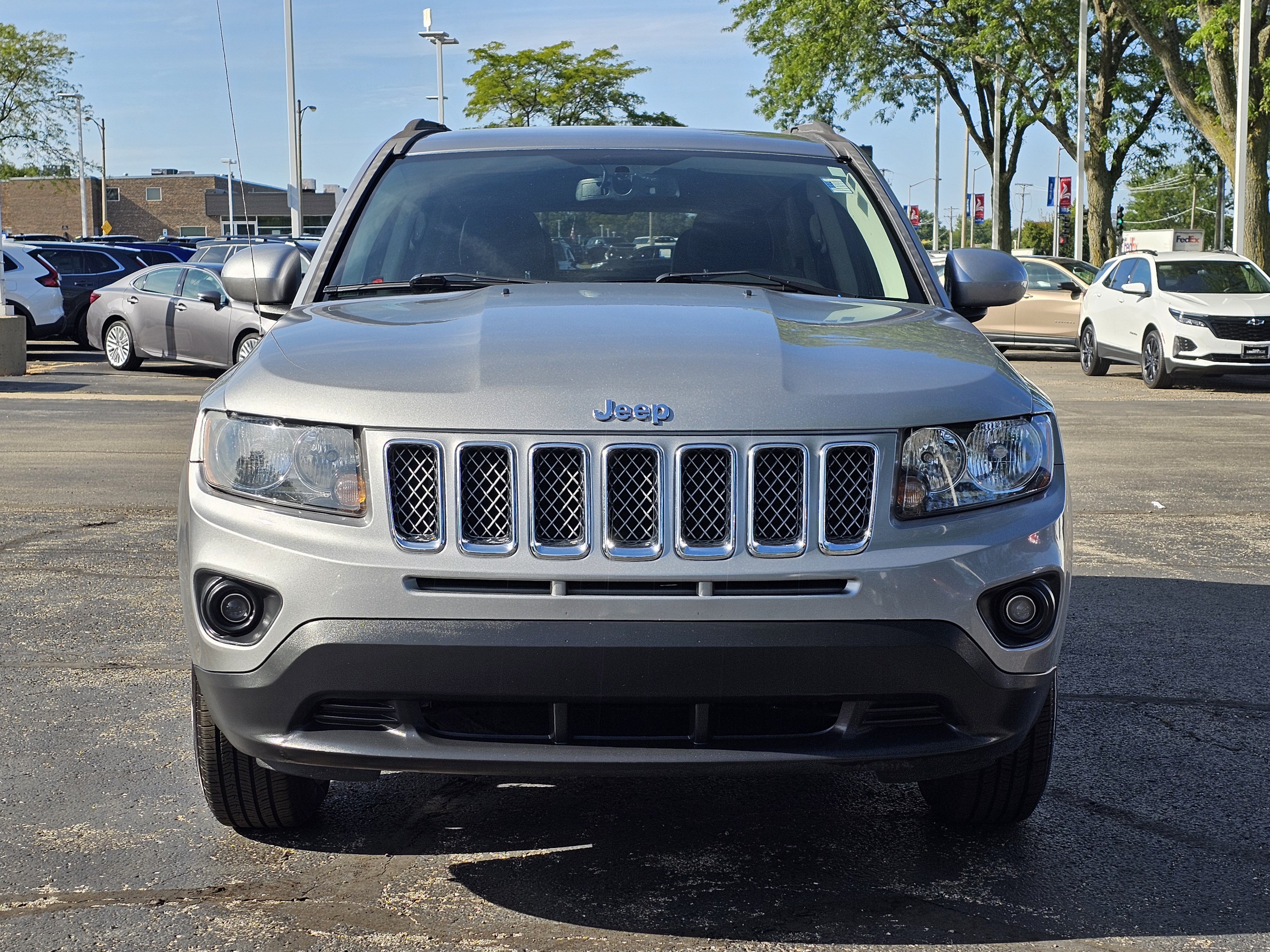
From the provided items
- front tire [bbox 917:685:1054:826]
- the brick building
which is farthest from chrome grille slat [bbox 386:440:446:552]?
the brick building

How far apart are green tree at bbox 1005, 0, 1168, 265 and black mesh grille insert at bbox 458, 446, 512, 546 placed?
1267 inches

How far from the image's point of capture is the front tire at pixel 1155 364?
1780cm

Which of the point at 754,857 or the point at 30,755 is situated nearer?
the point at 754,857

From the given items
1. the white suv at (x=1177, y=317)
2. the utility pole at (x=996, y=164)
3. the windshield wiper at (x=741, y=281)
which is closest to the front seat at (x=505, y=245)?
the windshield wiper at (x=741, y=281)

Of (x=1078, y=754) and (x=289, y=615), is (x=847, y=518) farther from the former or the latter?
(x=1078, y=754)

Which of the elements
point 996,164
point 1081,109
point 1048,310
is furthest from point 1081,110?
point 1048,310

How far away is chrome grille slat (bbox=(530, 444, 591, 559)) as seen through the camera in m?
2.82

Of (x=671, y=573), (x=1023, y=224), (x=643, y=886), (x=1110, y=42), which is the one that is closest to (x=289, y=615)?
(x=671, y=573)

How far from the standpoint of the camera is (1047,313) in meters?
22.5

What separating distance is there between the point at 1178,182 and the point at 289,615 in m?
123

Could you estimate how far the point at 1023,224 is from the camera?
134m

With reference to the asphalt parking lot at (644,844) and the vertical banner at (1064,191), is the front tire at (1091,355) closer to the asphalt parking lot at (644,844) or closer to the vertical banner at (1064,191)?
the asphalt parking lot at (644,844)

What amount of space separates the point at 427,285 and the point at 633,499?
4.60 ft

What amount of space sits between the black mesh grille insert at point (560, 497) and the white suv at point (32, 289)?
65.7ft
